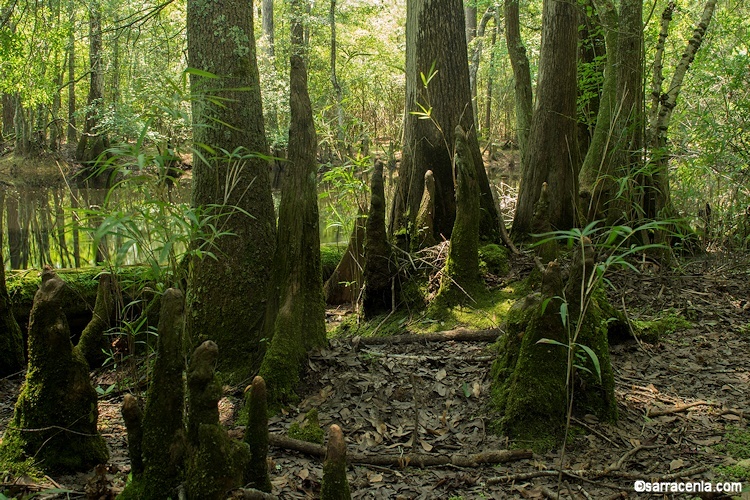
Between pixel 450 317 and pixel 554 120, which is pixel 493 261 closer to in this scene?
pixel 450 317

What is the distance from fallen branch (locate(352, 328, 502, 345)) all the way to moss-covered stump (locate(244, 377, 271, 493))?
2.37 metres

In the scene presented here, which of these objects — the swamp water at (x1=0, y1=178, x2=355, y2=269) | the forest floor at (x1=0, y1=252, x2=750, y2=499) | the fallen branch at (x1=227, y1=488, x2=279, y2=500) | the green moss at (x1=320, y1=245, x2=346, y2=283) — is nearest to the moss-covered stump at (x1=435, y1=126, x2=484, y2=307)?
the forest floor at (x1=0, y1=252, x2=750, y2=499)

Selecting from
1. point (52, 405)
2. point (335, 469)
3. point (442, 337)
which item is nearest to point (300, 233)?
point (442, 337)

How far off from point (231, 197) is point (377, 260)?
1716 mm

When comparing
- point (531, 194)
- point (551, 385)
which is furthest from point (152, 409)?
point (531, 194)

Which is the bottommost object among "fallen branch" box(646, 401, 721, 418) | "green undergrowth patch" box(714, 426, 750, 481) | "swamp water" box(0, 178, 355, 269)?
"green undergrowth patch" box(714, 426, 750, 481)

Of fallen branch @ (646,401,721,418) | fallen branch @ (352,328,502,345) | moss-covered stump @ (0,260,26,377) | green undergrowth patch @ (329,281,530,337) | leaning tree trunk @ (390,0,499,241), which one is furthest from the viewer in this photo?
leaning tree trunk @ (390,0,499,241)

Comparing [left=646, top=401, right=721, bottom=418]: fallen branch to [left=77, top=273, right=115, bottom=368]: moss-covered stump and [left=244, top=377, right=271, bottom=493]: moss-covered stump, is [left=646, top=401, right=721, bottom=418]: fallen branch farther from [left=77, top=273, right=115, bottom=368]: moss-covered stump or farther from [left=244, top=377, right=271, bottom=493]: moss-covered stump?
[left=77, top=273, right=115, bottom=368]: moss-covered stump

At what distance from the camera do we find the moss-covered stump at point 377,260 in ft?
17.9

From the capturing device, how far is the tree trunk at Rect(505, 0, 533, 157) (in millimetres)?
10359

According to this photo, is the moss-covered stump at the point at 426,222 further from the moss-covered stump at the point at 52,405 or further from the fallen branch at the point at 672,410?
the moss-covered stump at the point at 52,405

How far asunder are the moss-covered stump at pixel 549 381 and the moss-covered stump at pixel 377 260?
2.17 meters

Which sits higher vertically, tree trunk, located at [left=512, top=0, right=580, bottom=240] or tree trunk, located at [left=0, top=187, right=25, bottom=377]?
tree trunk, located at [left=512, top=0, right=580, bottom=240]

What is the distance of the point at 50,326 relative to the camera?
3.11m
